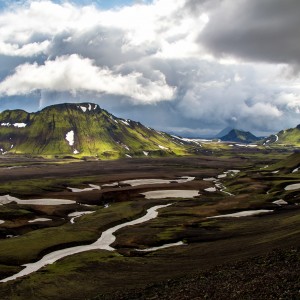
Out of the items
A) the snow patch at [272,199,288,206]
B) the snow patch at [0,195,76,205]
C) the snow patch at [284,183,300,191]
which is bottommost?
the snow patch at [272,199,288,206]

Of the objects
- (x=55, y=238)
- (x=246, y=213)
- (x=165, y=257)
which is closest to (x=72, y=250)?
(x=55, y=238)

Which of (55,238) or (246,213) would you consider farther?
(246,213)

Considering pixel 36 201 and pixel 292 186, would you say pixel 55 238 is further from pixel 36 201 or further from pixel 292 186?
pixel 292 186

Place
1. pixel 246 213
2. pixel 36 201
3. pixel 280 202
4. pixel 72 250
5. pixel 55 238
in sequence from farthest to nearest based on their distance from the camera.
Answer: pixel 36 201 < pixel 280 202 < pixel 246 213 < pixel 55 238 < pixel 72 250

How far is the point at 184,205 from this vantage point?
540 feet

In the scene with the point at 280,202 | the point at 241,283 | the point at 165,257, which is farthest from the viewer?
the point at 280,202

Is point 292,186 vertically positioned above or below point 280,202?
above

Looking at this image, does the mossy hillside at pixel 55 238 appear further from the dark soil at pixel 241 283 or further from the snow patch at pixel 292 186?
the snow patch at pixel 292 186

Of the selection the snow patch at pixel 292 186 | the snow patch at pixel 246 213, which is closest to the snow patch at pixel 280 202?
the snow patch at pixel 246 213

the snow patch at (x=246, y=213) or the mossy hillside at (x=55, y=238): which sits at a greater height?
the mossy hillside at (x=55, y=238)

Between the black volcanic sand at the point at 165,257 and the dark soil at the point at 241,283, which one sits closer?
the dark soil at the point at 241,283

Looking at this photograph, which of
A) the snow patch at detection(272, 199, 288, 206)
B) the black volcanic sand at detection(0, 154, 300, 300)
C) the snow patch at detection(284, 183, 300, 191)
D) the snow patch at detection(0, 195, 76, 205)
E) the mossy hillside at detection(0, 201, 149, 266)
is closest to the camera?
the black volcanic sand at detection(0, 154, 300, 300)

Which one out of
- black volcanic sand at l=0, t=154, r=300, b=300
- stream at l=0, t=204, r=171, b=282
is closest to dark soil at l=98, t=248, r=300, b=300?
black volcanic sand at l=0, t=154, r=300, b=300

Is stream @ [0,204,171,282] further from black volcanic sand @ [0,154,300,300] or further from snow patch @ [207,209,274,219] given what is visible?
snow patch @ [207,209,274,219]
